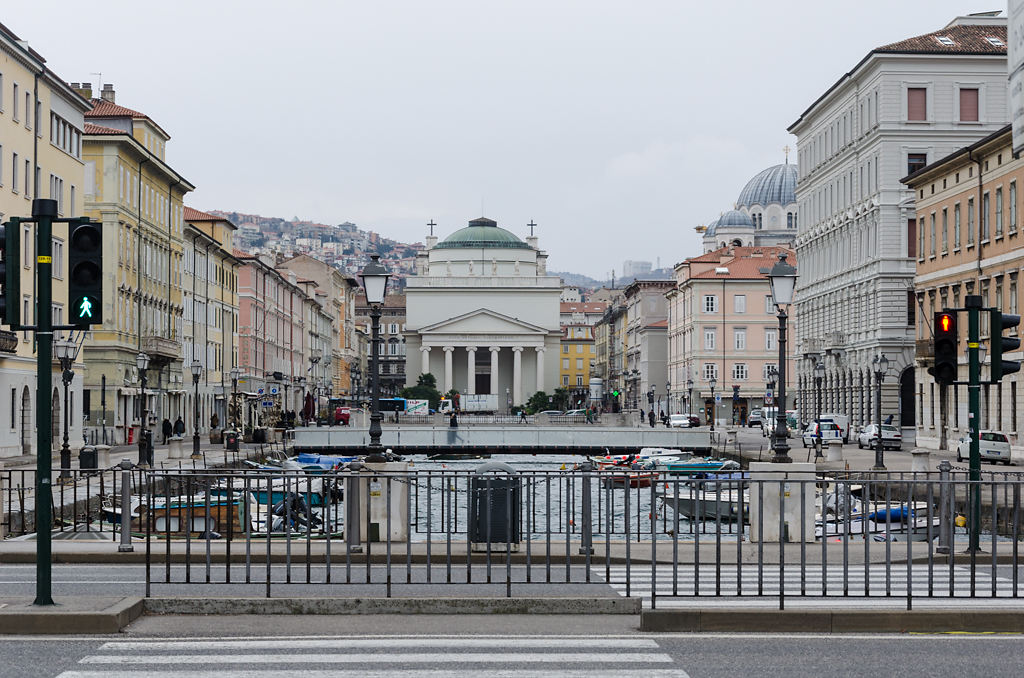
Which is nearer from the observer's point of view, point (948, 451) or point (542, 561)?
point (542, 561)

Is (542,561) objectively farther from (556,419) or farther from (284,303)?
(284,303)

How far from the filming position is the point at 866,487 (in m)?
16.6

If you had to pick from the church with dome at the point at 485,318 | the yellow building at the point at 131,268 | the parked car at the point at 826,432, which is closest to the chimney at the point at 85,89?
the yellow building at the point at 131,268

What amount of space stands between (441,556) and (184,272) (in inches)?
2927

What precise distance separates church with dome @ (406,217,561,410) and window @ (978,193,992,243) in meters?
108

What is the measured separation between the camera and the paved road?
38.4ft

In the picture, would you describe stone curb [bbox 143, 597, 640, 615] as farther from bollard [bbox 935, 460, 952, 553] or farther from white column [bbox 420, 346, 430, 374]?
white column [bbox 420, 346, 430, 374]

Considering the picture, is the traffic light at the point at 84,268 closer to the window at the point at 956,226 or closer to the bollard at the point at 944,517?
the bollard at the point at 944,517

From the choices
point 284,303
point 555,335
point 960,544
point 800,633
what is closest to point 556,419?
point 284,303

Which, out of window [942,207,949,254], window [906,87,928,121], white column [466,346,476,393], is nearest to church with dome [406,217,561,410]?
white column [466,346,476,393]

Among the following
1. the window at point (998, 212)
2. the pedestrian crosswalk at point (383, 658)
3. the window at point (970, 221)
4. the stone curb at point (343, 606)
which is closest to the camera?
the pedestrian crosswalk at point (383, 658)

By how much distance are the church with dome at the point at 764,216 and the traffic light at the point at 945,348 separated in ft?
541

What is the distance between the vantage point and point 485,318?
172 meters

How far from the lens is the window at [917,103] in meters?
81.2
